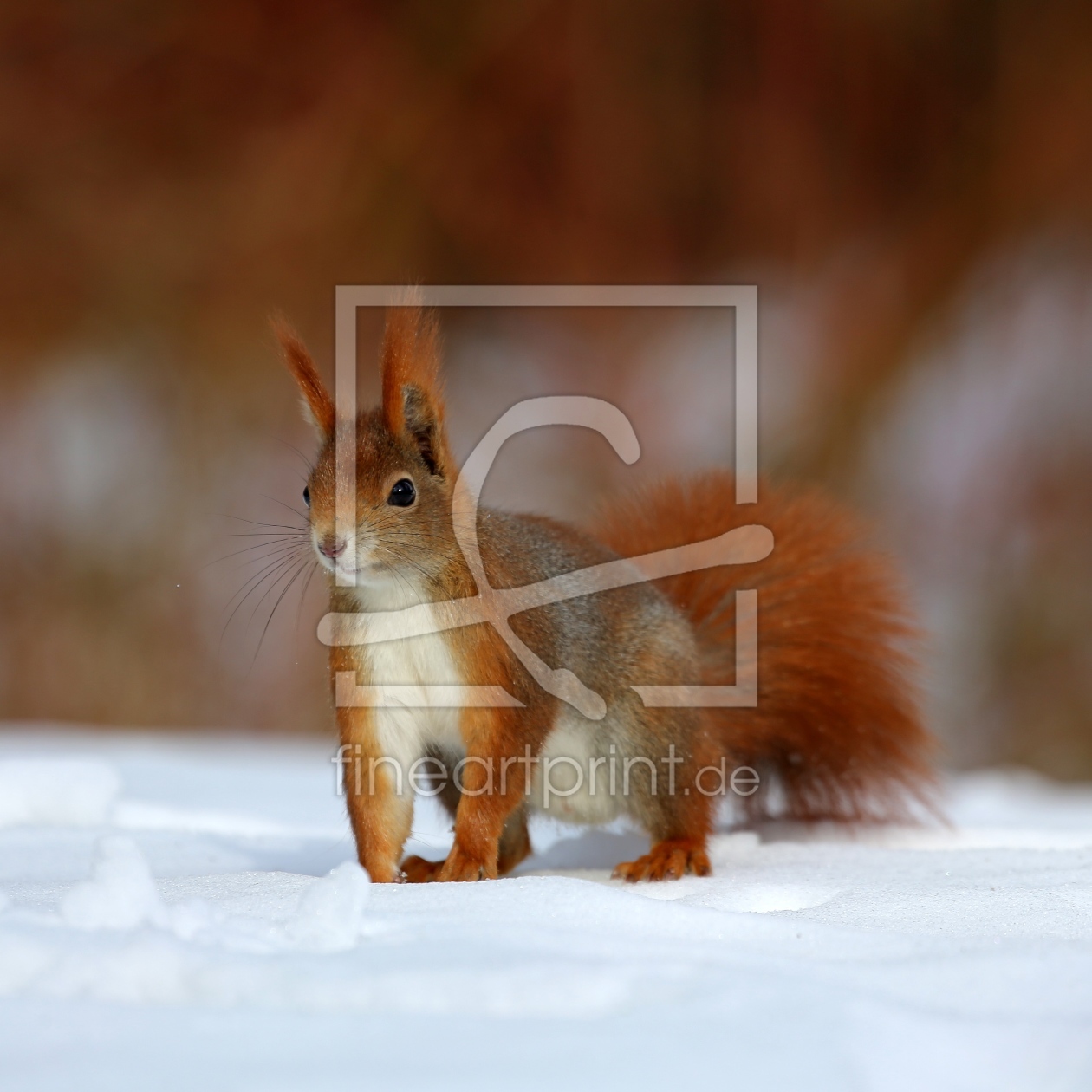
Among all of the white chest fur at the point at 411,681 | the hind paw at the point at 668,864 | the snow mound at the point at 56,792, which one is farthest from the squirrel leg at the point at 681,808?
the snow mound at the point at 56,792

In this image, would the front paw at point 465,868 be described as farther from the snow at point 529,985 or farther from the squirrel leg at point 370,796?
the snow at point 529,985

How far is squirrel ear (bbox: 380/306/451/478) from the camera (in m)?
1.45

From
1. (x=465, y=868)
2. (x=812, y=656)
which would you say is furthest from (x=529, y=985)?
(x=812, y=656)

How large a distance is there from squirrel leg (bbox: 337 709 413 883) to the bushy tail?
54cm

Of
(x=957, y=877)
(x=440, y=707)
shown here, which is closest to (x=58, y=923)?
(x=440, y=707)

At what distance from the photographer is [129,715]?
3.89 m

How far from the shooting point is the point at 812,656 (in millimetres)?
1863

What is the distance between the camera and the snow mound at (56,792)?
5.75 ft

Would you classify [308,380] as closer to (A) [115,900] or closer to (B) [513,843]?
(B) [513,843]

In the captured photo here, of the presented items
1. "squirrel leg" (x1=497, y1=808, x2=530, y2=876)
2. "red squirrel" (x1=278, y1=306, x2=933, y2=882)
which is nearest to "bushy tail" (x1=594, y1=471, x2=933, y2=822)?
"red squirrel" (x1=278, y1=306, x2=933, y2=882)

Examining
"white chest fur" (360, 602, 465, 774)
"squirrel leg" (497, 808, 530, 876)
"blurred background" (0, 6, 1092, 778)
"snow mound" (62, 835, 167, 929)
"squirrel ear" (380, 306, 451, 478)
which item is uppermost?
"blurred background" (0, 6, 1092, 778)

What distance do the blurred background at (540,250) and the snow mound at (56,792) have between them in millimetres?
2124

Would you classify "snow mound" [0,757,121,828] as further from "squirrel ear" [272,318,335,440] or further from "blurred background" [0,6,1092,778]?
"blurred background" [0,6,1092,778]

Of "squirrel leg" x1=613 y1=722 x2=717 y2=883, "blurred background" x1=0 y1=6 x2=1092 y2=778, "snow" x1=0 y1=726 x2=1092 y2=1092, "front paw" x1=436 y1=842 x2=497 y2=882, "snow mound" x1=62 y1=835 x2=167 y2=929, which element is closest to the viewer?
"snow" x1=0 y1=726 x2=1092 y2=1092
